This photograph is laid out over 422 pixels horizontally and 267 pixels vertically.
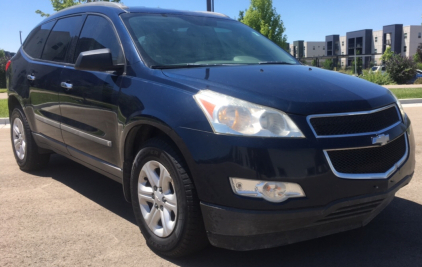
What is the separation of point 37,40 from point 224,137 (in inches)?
144

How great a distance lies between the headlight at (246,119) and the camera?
265 cm

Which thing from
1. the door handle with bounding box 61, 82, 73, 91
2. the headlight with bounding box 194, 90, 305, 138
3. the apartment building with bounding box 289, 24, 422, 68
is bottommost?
the apartment building with bounding box 289, 24, 422, 68

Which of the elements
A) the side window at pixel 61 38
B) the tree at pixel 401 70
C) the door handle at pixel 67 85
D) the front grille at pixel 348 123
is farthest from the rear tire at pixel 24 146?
the tree at pixel 401 70

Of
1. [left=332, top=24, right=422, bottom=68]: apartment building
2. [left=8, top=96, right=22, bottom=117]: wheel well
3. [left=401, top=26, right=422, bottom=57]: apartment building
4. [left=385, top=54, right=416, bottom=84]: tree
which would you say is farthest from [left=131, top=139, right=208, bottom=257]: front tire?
[left=401, top=26, right=422, bottom=57]: apartment building

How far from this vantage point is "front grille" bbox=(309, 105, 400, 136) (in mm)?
2703

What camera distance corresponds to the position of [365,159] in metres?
2.78

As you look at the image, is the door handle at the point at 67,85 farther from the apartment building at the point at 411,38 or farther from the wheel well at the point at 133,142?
the apartment building at the point at 411,38

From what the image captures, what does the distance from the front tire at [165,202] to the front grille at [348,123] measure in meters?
0.85

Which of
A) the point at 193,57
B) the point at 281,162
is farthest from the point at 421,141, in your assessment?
the point at 281,162

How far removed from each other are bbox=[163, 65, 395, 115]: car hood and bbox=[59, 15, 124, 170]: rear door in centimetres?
60

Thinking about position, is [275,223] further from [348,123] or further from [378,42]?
[378,42]

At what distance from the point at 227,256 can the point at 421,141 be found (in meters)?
5.10

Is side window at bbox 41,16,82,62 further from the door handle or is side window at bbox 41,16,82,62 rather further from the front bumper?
the front bumper

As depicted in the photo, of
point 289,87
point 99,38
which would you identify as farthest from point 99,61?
point 289,87
